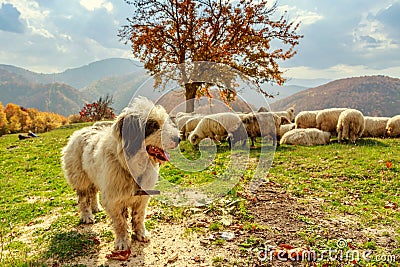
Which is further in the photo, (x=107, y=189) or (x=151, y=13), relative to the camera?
(x=151, y=13)

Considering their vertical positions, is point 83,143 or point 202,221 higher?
point 83,143

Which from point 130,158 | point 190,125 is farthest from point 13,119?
point 130,158

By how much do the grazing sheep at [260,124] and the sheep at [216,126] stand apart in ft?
1.75

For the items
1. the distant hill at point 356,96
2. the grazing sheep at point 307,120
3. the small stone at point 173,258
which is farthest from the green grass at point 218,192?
the distant hill at point 356,96

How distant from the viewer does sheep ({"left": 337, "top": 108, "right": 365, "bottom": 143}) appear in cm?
1523

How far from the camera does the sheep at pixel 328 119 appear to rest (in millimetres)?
17875

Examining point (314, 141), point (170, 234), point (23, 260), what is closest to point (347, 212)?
point (170, 234)

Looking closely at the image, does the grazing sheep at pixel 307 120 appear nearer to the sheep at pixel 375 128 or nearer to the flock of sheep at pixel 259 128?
the sheep at pixel 375 128

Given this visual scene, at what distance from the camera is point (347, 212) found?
577cm

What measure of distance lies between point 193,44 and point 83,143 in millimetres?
15710

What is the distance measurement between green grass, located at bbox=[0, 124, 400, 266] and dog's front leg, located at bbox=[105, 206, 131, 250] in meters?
0.52

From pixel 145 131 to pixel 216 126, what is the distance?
10.8 meters

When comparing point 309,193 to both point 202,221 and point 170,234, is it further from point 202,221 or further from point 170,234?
point 170,234

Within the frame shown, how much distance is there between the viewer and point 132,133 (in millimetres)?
3936
